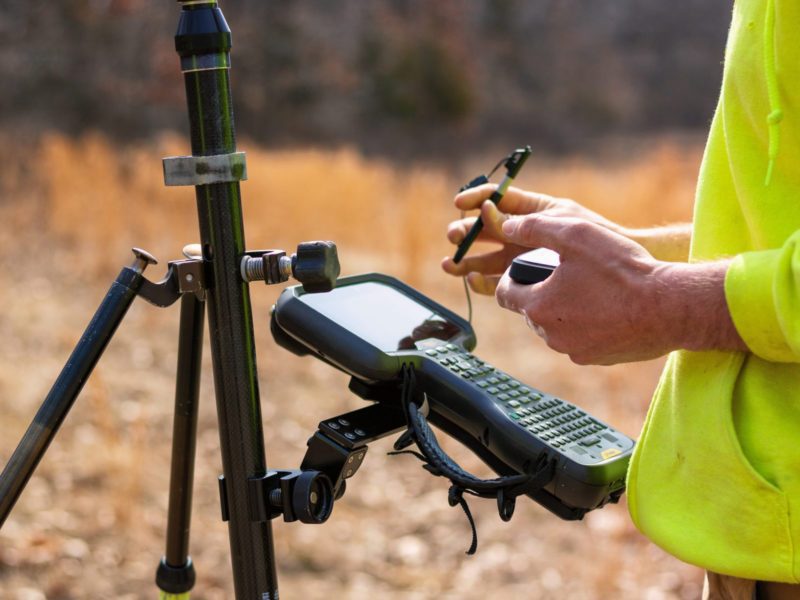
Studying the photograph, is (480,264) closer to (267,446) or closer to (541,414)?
(541,414)

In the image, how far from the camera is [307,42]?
19250mm

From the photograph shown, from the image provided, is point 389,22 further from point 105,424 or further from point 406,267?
point 105,424

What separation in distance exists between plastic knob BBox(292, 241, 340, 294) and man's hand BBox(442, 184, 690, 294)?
0.40 meters

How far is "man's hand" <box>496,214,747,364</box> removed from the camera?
0.83m

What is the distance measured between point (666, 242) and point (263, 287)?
4.48m

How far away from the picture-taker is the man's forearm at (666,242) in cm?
120

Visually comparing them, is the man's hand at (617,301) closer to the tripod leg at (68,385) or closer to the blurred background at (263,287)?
the tripod leg at (68,385)

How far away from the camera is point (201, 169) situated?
0.88m

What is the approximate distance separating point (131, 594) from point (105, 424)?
61 centimetres

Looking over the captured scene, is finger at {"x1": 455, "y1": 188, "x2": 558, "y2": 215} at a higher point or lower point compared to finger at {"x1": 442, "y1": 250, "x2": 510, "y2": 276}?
higher

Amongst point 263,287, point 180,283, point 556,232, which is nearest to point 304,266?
point 180,283

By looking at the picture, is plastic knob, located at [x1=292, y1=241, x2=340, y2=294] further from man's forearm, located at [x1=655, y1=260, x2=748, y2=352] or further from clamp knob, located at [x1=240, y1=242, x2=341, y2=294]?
man's forearm, located at [x1=655, y1=260, x2=748, y2=352]

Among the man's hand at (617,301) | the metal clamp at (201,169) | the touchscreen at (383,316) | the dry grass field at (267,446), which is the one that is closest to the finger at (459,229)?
the touchscreen at (383,316)

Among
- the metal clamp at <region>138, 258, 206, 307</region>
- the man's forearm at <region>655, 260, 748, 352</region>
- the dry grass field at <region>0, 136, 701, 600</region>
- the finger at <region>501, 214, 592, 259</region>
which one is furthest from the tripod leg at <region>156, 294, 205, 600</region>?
the dry grass field at <region>0, 136, 701, 600</region>
